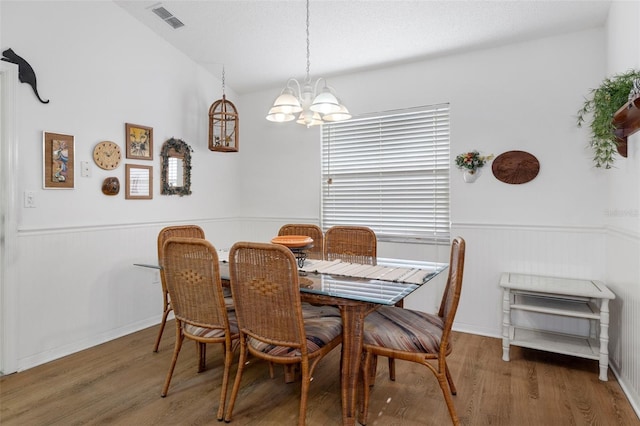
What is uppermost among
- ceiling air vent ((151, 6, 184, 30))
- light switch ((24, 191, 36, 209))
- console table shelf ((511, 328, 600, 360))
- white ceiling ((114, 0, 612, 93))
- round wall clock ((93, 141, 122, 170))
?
ceiling air vent ((151, 6, 184, 30))

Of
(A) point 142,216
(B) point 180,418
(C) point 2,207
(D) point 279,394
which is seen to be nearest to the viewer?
(B) point 180,418

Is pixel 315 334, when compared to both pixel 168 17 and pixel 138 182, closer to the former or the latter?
pixel 138 182

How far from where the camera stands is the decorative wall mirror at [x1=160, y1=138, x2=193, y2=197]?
144 inches

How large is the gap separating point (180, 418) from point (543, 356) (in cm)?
254

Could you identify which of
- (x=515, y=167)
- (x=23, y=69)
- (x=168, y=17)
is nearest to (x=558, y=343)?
(x=515, y=167)

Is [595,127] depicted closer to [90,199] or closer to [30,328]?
[90,199]

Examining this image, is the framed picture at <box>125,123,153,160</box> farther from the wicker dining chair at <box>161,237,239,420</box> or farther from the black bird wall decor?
the wicker dining chair at <box>161,237,239,420</box>

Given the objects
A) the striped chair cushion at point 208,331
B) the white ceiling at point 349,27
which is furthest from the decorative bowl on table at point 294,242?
the white ceiling at point 349,27

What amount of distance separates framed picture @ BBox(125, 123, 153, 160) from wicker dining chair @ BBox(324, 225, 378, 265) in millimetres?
1834

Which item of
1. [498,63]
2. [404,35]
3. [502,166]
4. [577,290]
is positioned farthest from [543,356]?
[404,35]

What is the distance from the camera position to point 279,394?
2.28 m

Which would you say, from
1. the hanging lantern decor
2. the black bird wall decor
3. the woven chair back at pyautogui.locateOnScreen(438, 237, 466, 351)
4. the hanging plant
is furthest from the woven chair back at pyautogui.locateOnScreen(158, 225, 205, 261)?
the hanging plant

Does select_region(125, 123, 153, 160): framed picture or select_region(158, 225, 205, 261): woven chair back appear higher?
select_region(125, 123, 153, 160): framed picture

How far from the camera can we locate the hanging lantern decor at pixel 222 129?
3.72m
